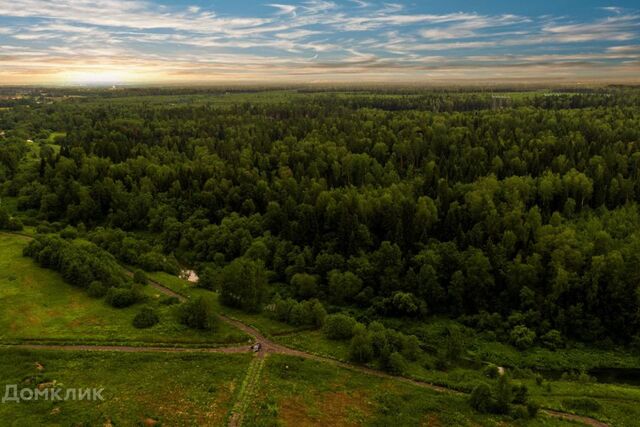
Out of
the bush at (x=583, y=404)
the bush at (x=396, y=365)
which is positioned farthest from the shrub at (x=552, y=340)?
the bush at (x=396, y=365)

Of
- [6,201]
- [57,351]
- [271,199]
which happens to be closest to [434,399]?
[57,351]

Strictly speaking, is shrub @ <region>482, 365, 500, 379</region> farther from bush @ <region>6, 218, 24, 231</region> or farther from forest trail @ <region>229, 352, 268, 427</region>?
bush @ <region>6, 218, 24, 231</region>

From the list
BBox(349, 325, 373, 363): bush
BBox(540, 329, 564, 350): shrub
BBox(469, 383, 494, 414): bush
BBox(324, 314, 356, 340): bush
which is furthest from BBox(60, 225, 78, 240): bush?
BBox(540, 329, 564, 350): shrub

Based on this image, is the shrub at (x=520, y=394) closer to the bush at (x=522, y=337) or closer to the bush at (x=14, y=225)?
the bush at (x=522, y=337)

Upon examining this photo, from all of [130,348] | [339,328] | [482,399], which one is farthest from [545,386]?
[130,348]

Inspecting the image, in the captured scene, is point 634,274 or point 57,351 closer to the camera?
point 57,351

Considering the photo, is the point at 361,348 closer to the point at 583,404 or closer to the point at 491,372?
the point at 491,372

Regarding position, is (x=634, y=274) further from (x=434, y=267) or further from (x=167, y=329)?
(x=167, y=329)
